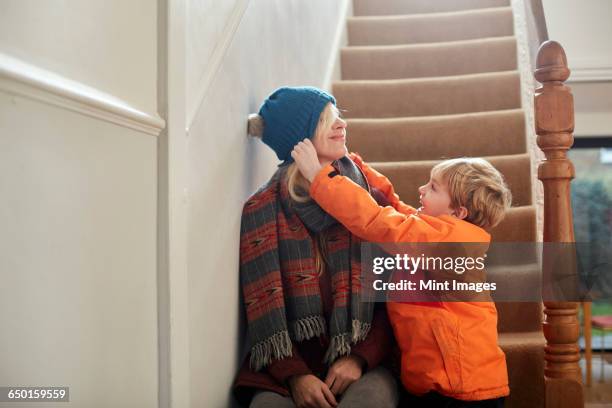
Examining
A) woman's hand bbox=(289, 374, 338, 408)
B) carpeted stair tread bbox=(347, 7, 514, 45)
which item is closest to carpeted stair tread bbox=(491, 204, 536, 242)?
woman's hand bbox=(289, 374, 338, 408)

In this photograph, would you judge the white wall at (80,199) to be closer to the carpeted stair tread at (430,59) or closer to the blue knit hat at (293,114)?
the blue knit hat at (293,114)

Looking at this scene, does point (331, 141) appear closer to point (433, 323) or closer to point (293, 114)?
point (293, 114)

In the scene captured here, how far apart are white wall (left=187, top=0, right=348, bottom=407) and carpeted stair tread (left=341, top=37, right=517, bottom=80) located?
1.40 metres

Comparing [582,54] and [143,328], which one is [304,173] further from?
[582,54]

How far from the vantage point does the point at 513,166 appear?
7.44ft

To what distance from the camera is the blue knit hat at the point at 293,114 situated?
157 cm

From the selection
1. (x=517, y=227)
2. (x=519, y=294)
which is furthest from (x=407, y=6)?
(x=519, y=294)

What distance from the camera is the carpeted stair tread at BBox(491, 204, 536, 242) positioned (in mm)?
2104

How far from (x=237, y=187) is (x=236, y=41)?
1.12 ft

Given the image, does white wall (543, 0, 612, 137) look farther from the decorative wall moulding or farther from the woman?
the decorative wall moulding

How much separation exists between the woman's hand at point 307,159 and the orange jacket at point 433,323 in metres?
0.04

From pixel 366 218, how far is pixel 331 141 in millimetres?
236

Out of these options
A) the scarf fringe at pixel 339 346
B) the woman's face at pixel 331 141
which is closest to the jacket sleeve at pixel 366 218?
the woman's face at pixel 331 141

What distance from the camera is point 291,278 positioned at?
1.50m
